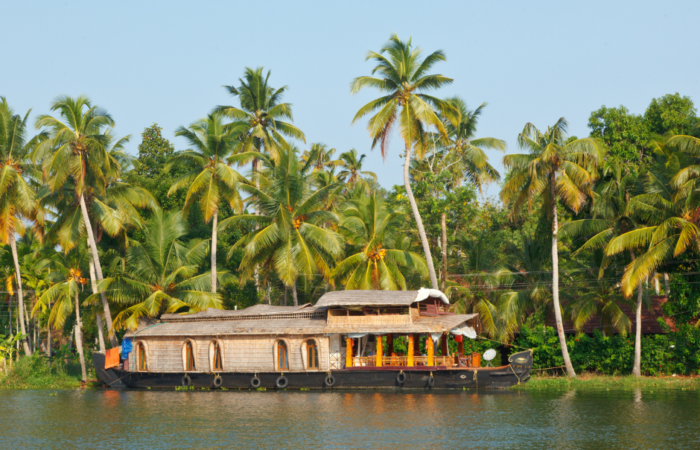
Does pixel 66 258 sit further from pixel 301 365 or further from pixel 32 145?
pixel 301 365

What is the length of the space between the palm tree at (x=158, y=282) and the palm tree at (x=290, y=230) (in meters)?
2.12

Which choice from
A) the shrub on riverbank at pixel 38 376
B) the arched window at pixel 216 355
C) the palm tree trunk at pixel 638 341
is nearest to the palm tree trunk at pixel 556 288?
the palm tree trunk at pixel 638 341

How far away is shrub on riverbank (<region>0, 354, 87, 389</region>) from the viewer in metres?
30.5

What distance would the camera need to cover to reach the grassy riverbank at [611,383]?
24.5 metres

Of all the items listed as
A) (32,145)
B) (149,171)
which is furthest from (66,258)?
(149,171)

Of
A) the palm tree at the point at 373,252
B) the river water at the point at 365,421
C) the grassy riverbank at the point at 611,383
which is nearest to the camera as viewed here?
the river water at the point at 365,421

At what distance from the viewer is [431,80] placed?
27.7 m

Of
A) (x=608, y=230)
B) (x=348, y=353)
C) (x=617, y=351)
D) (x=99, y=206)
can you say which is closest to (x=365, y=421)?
(x=348, y=353)

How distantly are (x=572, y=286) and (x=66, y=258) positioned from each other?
69.8ft

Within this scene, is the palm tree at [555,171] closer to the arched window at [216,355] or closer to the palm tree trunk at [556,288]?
the palm tree trunk at [556,288]

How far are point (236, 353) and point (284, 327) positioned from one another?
221cm

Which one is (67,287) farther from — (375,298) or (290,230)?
(375,298)

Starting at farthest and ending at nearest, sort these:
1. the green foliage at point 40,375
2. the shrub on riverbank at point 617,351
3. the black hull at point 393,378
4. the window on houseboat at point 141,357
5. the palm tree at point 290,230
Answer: the green foliage at point 40,375, the palm tree at point 290,230, the window on houseboat at point 141,357, the shrub on riverbank at point 617,351, the black hull at point 393,378

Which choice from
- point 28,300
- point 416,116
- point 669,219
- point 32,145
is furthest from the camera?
point 28,300
